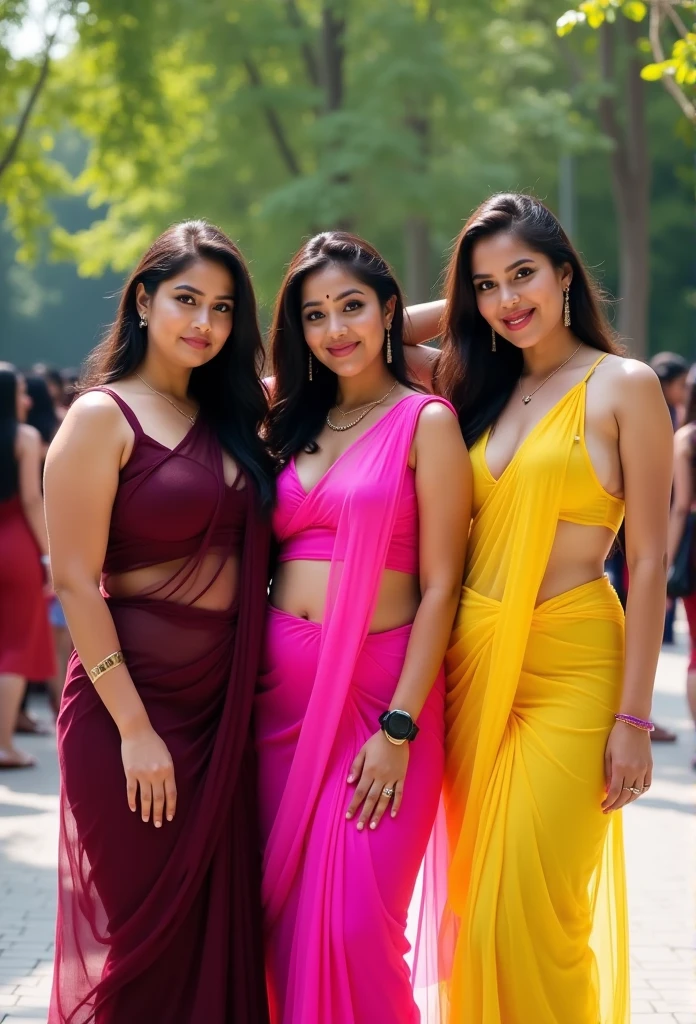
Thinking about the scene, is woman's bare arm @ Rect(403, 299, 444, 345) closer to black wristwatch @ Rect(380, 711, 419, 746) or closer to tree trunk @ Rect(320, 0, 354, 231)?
black wristwatch @ Rect(380, 711, 419, 746)

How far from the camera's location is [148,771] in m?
3.18

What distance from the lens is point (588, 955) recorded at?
3.28 m

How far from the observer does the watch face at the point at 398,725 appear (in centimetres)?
320

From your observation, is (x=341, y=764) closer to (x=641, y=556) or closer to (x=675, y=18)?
(x=641, y=556)

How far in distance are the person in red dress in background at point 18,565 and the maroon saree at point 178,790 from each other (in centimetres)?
427

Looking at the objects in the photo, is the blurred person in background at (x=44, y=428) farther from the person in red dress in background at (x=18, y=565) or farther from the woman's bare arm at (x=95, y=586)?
the woman's bare arm at (x=95, y=586)

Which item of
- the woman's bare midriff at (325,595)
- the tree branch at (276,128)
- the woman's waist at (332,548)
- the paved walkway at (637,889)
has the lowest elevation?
the paved walkway at (637,889)

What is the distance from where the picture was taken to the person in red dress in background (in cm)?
744

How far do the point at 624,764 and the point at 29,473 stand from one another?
16.8 ft

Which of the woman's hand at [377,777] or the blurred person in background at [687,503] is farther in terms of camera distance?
the blurred person in background at [687,503]

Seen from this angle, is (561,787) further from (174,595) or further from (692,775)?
(692,775)

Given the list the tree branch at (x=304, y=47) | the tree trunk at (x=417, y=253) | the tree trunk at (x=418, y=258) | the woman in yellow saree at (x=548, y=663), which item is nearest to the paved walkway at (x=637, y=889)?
the woman in yellow saree at (x=548, y=663)

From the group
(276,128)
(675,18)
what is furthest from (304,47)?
(675,18)

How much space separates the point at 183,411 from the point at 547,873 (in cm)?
154
